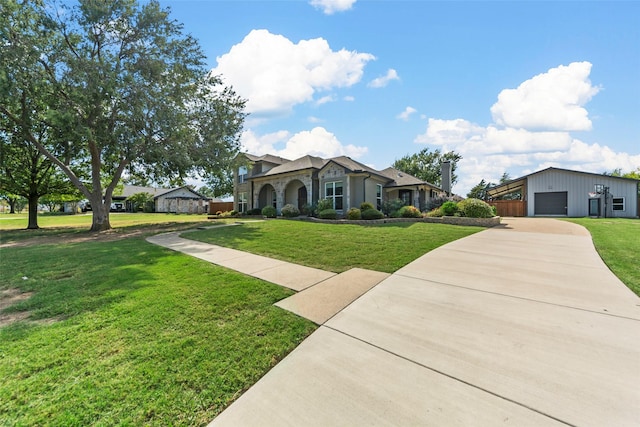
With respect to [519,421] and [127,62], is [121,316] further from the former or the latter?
[127,62]

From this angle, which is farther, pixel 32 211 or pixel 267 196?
pixel 267 196

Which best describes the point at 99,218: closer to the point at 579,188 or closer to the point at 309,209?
the point at 309,209

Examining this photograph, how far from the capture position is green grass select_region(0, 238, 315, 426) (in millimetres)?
2045

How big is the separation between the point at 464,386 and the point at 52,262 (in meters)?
9.32

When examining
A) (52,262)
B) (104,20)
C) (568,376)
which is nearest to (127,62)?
(104,20)

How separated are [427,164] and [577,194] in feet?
71.6

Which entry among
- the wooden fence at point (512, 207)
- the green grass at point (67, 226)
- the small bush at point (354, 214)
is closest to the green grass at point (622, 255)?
the small bush at point (354, 214)

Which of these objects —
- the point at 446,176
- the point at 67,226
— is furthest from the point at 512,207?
the point at 67,226

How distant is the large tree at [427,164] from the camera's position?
4006 cm

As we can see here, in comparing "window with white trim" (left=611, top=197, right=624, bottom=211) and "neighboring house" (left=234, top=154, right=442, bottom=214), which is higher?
"neighboring house" (left=234, top=154, right=442, bottom=214)

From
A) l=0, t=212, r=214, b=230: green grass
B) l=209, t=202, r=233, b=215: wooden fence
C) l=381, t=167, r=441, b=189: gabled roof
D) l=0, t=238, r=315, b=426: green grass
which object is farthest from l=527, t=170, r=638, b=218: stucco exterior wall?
l=209, t=202, r=233, b=215: wooden fence

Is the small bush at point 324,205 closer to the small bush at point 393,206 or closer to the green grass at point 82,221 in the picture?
the small bush at point 393,206

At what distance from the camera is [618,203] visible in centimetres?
1959

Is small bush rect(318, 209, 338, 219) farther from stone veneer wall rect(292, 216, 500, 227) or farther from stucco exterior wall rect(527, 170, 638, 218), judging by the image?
stucco exterior wall rect(527, 170, 638, 218)
